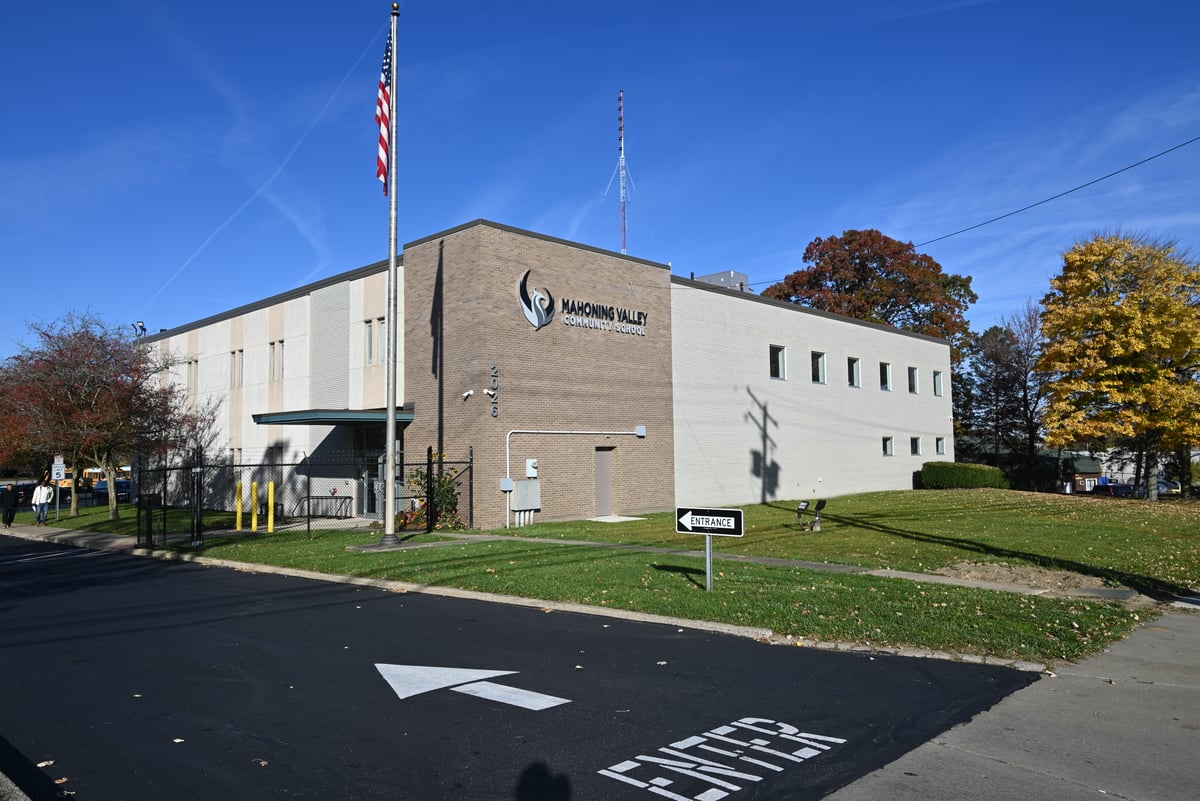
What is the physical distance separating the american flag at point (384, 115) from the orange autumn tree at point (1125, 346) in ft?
91.2

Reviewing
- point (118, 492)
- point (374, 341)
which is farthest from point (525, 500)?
point (118, 492)

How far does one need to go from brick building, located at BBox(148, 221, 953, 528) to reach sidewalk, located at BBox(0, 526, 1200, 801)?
16694mm

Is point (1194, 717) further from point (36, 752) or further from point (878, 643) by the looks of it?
point (36, 752)

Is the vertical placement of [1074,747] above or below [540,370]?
below

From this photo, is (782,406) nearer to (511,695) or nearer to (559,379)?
(559,379)

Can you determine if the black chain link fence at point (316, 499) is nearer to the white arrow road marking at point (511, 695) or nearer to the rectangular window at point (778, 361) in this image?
the white arrow road marking at point (511, 695)

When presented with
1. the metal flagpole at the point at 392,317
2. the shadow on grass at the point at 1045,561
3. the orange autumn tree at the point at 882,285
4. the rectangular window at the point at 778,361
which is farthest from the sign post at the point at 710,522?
the orange autumn tree at the point at 882,285

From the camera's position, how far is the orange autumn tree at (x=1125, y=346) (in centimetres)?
3200

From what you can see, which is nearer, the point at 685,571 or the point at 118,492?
the point at 685,571

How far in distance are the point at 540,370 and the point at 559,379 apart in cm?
77

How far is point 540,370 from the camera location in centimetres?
2419

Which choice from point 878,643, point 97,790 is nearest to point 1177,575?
point 878,643

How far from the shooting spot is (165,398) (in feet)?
115

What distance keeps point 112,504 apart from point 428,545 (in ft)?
62.2
